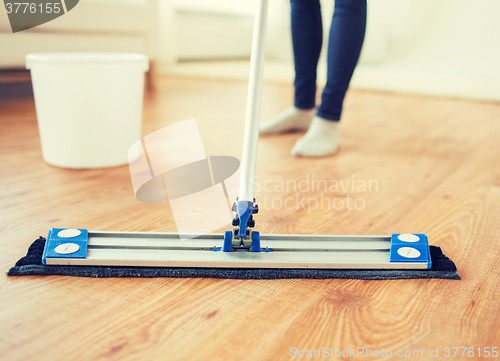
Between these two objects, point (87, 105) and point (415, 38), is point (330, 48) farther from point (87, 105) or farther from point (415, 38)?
point (415, 38)

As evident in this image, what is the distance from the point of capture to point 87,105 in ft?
3.41

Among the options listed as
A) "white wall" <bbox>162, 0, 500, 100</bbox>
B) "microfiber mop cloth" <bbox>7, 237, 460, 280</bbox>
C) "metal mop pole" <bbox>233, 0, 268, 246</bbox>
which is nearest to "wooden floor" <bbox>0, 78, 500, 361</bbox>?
"microfiber mop cloth" <bbox>7, 237, 460, 280</bbox>

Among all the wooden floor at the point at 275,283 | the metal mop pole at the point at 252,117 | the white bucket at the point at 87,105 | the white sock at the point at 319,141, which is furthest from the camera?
the white sock at the point at 319,141

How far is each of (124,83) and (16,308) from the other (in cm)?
66

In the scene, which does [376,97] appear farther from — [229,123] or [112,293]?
[112,293]

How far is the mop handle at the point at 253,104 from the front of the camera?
617 millimetres

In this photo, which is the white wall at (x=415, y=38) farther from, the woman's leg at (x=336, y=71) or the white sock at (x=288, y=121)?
the woman's leg at (x=336, y=71)

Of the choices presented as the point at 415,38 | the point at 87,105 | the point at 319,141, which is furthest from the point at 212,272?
the point at 415,38

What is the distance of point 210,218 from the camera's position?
0.86 metres

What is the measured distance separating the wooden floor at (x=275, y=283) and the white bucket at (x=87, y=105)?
5 centimetres

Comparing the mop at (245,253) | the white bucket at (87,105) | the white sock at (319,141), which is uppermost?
the white bucket at (87,105)

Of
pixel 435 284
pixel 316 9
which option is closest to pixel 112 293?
pixel 435 284

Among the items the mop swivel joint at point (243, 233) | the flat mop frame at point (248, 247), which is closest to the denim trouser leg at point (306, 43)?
the flat mop frame at point (248, 247)

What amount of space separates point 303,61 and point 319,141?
11.4 inches
